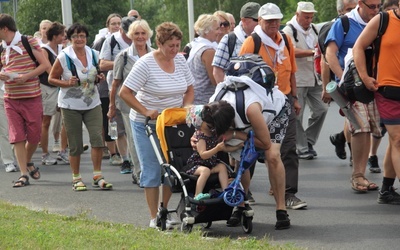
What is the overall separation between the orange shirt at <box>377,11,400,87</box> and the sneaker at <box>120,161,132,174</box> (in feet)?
16.4

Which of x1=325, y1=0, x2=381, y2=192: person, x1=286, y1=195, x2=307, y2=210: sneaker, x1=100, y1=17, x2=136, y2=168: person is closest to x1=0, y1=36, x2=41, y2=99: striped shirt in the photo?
x1=100, y1=17, x2=136, y2=168: person

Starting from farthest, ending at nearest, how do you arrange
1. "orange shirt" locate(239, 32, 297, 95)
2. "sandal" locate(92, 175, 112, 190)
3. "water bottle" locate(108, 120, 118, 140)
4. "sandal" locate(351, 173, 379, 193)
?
"water bottle" locate(108, 120, 118, 140), "sandal" locate(92, 175, 112, 190), "sandal" locate(351, 173, 379, 193), "orange shirt" locate(239, 32, 297, 95)

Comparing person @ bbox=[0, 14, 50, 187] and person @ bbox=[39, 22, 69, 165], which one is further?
person @ bbox=[39, 22, 69, 165]

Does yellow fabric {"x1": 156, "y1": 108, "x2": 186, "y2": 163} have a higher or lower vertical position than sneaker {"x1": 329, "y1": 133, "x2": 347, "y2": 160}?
higher

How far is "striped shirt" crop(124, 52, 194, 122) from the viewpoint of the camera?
30.6 ft

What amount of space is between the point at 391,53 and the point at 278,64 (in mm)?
1349

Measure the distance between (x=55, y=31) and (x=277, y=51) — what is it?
473 cm

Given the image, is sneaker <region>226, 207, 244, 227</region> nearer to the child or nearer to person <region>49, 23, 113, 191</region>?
the child

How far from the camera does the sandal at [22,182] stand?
12547mm

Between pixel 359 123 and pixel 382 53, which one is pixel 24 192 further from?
pixel 382 53

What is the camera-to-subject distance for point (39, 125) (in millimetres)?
13055

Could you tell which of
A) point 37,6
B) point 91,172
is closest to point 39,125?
point 91,172

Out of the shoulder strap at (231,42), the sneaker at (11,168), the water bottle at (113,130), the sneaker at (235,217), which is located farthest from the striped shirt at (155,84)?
the sneaker at (11,168)

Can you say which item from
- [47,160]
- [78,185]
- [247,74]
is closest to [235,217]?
[247,74]
